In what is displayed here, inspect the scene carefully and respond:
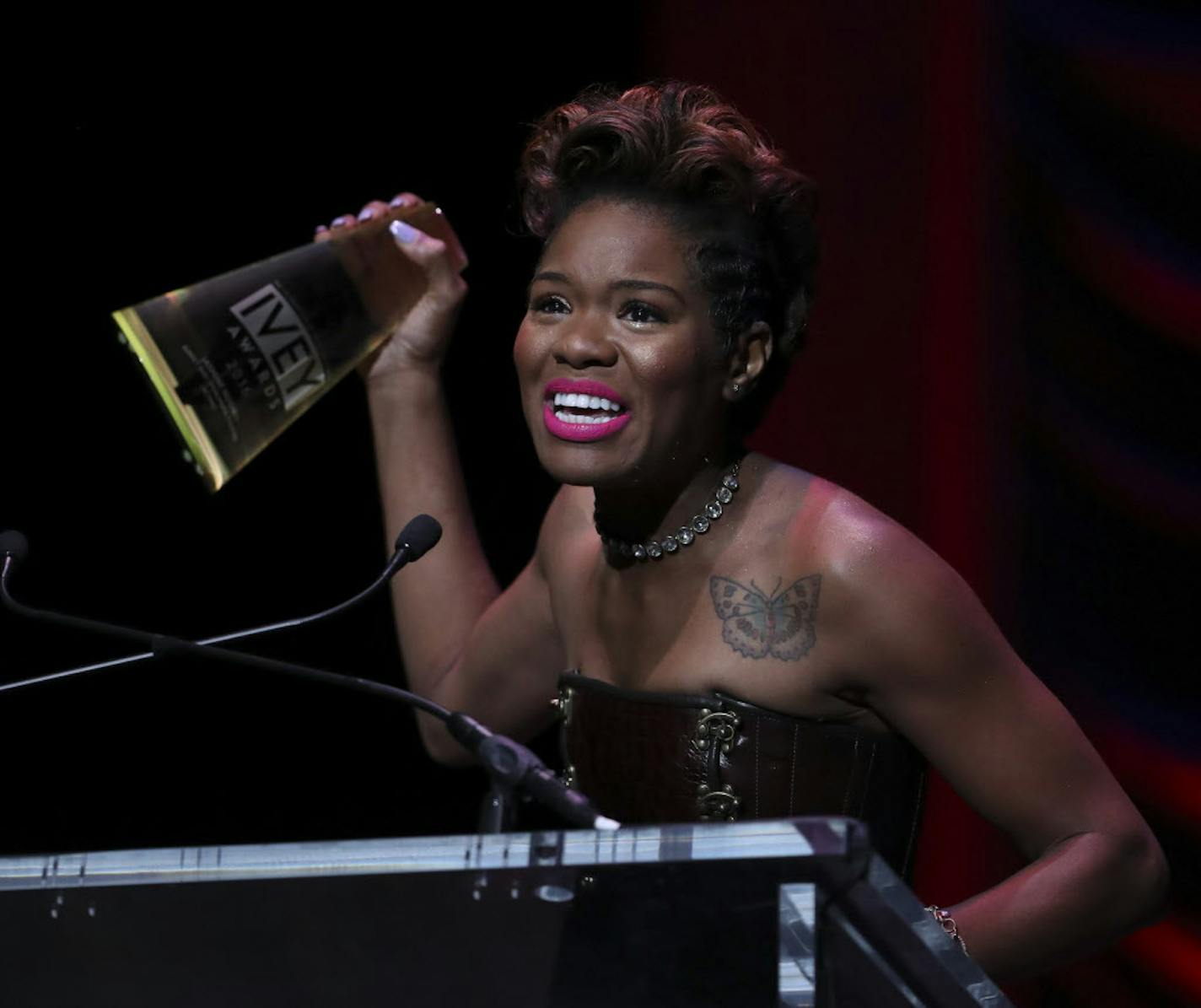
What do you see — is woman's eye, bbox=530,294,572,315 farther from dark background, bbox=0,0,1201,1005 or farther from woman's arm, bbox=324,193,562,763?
dark background, bbox=0,0,1201,1005

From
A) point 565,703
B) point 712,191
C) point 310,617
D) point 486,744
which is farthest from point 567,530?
point 486,744

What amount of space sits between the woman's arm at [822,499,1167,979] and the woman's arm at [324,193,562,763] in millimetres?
583

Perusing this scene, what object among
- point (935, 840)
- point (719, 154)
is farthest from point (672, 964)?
point (935, 840)

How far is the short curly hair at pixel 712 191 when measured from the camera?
176 centimetres

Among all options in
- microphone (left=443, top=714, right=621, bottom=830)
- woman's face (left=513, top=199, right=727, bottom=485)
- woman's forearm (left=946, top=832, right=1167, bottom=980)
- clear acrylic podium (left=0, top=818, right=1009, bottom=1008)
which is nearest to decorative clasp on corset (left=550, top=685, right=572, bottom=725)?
woman's face (left=513, top=199, right=727, bottom=485)

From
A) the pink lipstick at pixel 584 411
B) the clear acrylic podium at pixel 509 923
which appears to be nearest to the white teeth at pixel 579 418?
the pink lipstick at pixel 584 411

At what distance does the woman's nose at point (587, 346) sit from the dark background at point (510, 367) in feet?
3.32

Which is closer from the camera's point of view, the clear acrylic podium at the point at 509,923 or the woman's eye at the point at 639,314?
the clear acrylic podium at the point at 509,923

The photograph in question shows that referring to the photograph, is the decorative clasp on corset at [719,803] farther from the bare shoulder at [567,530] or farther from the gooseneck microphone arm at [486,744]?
the gooseneck microphone arm at [486,744]

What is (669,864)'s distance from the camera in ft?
3.33

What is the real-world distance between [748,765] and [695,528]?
10.1 inches

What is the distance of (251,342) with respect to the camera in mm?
1901

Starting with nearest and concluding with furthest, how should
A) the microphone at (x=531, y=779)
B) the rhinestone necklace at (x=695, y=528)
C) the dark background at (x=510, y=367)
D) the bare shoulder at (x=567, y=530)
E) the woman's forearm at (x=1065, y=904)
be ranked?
the microphone at (x=531, y=779)
the woman's forearm at (x=1065, y=904)
the rhinestone necklace at (x=695, y=528)
the bare shoulder at (x=567, y=530)
the dark background at (x=510, y=367)

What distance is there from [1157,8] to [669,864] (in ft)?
5.96
